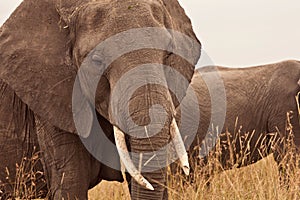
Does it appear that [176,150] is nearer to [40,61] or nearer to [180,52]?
[180,52]

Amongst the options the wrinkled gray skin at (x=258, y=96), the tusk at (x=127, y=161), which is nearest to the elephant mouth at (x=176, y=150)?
the tusk at (x=127, y=161)

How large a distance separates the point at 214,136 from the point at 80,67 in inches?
155

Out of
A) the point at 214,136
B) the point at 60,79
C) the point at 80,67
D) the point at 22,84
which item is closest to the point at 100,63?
the point at 80,67

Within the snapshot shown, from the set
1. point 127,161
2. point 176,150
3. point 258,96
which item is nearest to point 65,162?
point 127,161

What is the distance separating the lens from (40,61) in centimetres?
445

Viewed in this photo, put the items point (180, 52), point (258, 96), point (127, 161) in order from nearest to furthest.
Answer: point (127, 161) < point (180, 52) < point (258, 96)

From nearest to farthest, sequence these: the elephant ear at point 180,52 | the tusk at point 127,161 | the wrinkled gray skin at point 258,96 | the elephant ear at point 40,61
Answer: the tusk at point 127,161 < the elephant ear at point 180,52 < the elephant ear at point 40,61 < the wrinkled gray skin at point 258,96

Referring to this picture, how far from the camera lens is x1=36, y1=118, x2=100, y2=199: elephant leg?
14.6ft

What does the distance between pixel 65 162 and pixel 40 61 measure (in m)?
0.69

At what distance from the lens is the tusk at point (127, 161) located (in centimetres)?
363

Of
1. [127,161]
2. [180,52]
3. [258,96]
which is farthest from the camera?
[258,96]

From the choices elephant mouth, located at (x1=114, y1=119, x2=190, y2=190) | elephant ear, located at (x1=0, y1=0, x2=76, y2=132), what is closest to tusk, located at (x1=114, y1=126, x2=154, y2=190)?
elephant mouth, located at (x1=114, y1=119, x2=190, y2=190)

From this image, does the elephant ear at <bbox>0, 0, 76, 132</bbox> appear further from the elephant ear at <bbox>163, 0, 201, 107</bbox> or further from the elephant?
the elephant ear at <bbox>163, 0, 201, 107</bbox>

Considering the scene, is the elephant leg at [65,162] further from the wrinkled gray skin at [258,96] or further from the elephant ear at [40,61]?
the wrinkled gray skin at [258,96]
